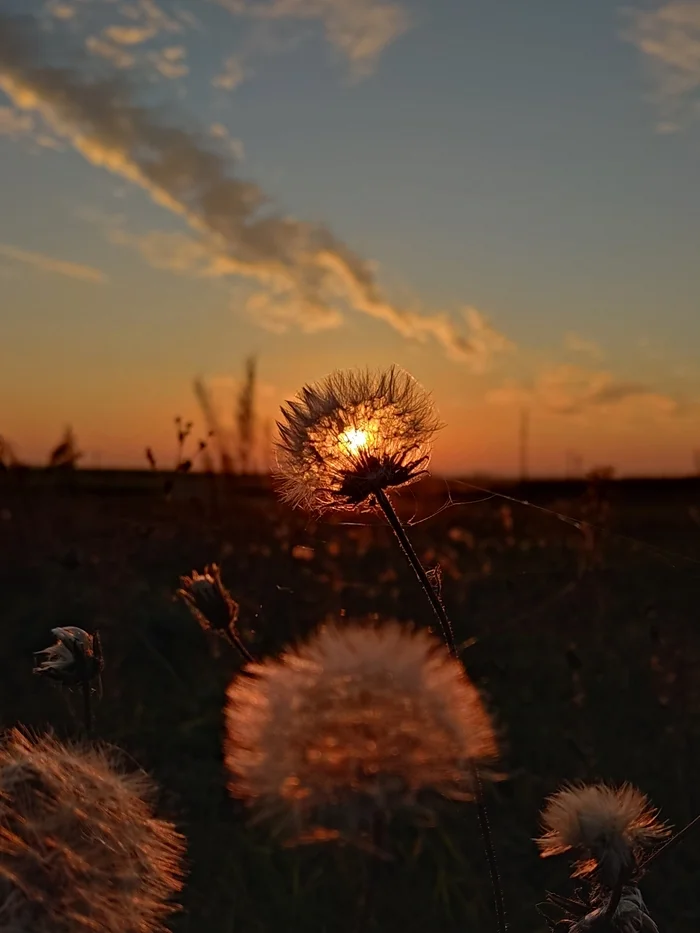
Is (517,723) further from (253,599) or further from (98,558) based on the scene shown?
(98,558)

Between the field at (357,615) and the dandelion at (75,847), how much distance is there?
0.57 meters

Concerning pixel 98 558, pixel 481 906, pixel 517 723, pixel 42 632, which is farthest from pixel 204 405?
pixel 481 906

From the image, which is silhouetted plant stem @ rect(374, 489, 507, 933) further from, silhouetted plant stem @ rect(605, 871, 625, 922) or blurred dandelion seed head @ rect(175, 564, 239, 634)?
blurred dandelion seed head @ rect(175, 564, 239, 634)

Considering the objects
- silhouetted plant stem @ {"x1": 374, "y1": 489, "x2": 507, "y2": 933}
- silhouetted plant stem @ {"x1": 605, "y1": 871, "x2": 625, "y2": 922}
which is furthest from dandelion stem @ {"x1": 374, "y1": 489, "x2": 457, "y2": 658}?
silhouetted plant stem @ {"x1": 605, "y1": 871, "x2": 625, "y2": 922}

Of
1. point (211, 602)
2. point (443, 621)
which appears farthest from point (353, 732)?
point (211, 602)

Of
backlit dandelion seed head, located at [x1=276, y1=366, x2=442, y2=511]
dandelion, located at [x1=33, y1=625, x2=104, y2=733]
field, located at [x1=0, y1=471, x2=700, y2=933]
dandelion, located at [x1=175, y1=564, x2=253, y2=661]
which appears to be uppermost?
backlit dandelion seed head, located at [x1=276, y1=366, x2=442, y2=511]

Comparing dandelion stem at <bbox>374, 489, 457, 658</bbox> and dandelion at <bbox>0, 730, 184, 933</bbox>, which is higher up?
dandelion stem at <bbox>374, 489, 457, 658</bbox>

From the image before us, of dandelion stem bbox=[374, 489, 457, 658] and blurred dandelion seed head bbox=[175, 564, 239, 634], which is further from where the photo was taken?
blurred dandelion seed head bbox=[175, 564, 239, 634]

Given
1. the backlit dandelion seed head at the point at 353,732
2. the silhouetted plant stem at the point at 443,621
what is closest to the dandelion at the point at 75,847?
the backlit dandelion seed head at the point at 353,732

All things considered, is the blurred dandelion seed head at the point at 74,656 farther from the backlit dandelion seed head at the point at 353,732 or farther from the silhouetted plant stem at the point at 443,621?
the silhouetted plant stem at the point at 443,621

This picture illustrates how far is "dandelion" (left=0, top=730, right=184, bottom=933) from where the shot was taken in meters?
1.08

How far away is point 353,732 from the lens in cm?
144

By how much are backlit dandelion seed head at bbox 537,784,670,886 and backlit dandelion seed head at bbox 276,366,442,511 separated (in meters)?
0.61

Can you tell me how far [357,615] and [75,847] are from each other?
118 inches
